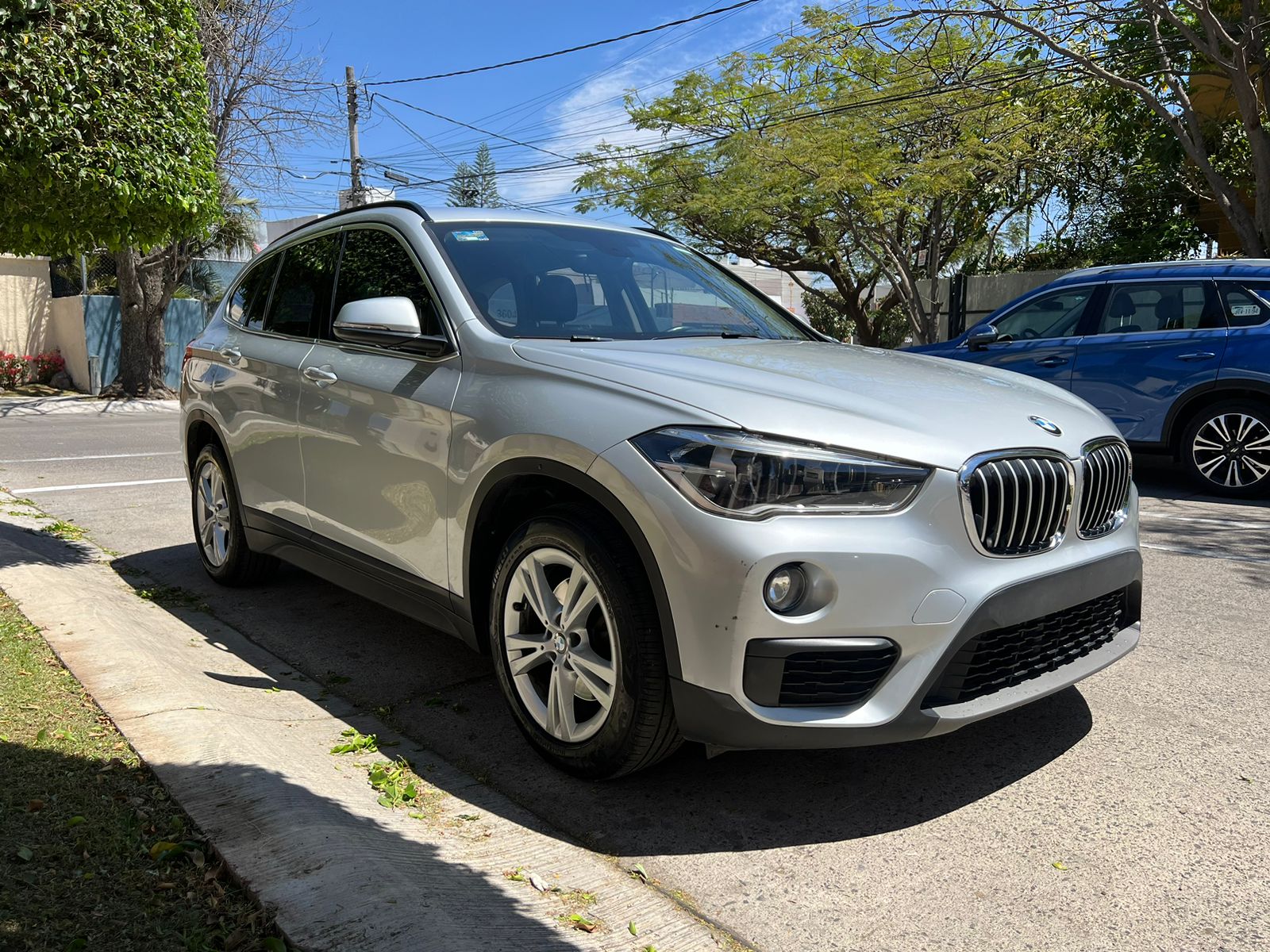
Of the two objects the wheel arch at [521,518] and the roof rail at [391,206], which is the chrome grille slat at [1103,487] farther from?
the roof rail at [391,206]

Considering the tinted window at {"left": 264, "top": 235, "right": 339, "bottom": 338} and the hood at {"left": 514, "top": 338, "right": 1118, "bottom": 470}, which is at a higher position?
the tinted window at {"left": 264, "top": 235, "right": 339, "bottom": 338}

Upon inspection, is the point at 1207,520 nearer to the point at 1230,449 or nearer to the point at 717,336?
the point at 1230,449

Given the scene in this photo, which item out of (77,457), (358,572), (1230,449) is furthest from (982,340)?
(77,457)

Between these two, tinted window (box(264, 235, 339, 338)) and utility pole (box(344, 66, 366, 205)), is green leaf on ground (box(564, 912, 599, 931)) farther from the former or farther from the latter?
utility pole (box(344, 66, 366, 205))

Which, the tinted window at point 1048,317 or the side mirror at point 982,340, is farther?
the tinted window at point 1048,317

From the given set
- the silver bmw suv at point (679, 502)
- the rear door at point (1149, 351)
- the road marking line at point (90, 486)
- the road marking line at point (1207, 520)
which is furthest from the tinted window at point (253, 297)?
the rear door at point (1149, 351)

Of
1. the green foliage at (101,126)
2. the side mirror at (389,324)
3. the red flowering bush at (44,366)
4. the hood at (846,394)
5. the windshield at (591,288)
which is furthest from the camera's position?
the red flowering bush at (44,366)

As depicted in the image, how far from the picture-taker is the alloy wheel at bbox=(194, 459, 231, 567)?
5570 mm

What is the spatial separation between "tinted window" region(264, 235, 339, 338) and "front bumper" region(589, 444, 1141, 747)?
2376 millimetres

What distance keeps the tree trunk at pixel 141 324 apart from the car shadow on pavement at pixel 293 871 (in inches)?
765

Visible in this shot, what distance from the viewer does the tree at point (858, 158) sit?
59.1 ft

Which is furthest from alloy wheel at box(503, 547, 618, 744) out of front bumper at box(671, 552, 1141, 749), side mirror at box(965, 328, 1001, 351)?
side mirror at box(965, 328, 1001, 351)

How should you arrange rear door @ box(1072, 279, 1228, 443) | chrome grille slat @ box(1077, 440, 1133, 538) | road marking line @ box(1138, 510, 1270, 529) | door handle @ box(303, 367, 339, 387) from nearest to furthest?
chrome grille slat @ box(1077, 440, 1133, 538)
door handle @ box(303, 367, 339, 387)
road marking line @ box(1138, 510, 1270, 529)
rear door @ box(1072, 279, 1228, 443)

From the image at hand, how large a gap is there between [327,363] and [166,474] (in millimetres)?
6477
